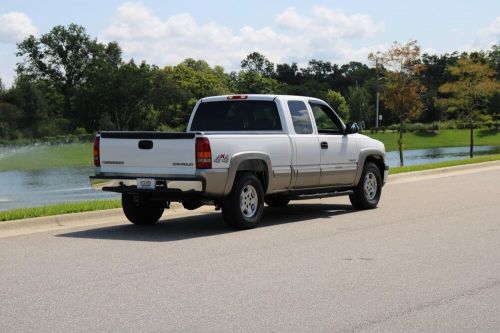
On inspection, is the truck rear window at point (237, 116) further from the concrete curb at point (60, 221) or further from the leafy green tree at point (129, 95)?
the leafy green tree at point (129, 95)

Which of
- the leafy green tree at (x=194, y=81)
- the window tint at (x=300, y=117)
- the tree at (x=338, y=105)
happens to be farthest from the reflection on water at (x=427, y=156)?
the leafy green tree at (x=194, y=81)

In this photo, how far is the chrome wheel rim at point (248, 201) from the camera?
11.7 meters

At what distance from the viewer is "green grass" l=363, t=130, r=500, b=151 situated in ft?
227

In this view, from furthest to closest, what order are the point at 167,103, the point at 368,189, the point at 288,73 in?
the point at 288,73, the point at 167,103, the point at 368,189

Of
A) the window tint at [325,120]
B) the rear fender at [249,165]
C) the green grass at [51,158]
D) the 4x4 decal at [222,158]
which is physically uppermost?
the window tint at [325,120]

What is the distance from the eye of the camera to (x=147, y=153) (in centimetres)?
1140

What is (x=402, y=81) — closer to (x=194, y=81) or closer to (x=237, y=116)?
(x=237, y=116)

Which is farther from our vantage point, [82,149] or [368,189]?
[82,149]

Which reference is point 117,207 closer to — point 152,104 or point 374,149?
Answer: point 374,149

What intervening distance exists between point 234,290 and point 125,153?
15.5 feet

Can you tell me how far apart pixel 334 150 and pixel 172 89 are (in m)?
84.7

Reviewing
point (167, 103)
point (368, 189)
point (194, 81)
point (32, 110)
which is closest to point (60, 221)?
point (368, 189)

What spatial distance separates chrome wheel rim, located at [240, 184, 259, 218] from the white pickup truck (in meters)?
Answer: 0.01

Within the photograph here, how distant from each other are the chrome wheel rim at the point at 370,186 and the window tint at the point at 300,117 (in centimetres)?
192
